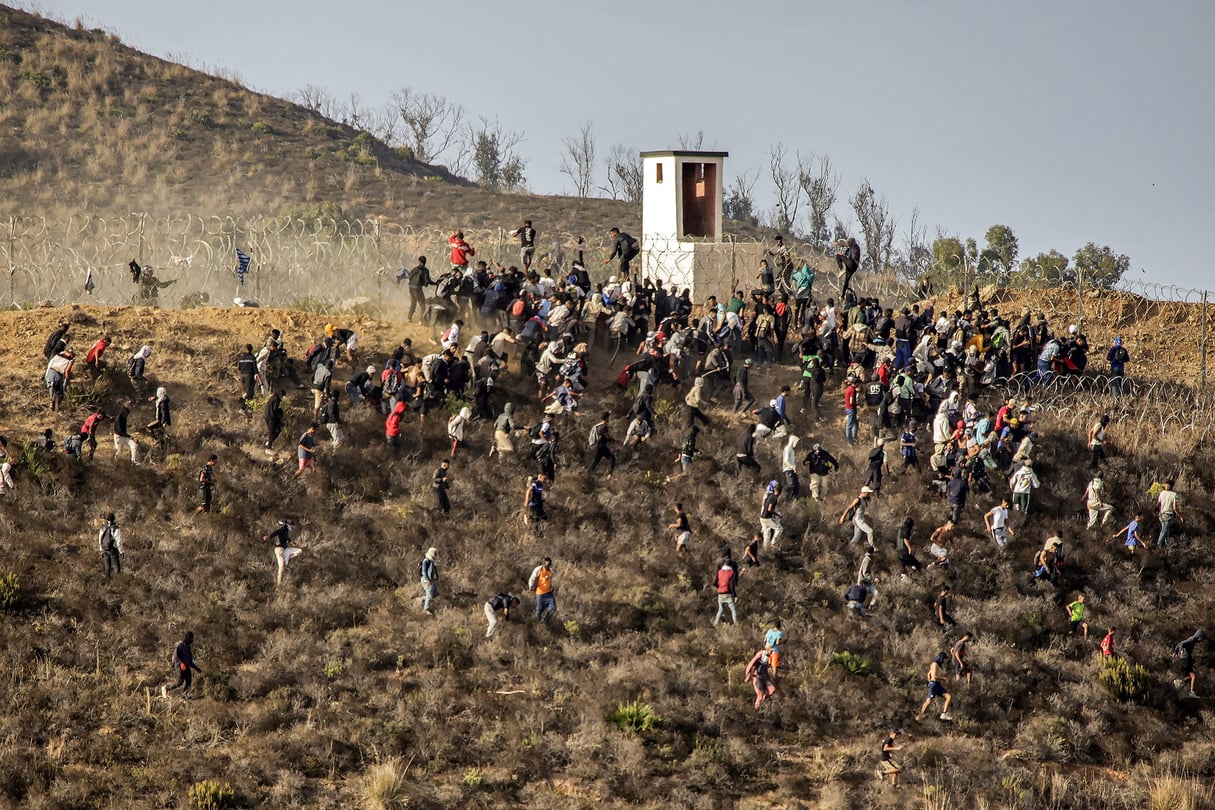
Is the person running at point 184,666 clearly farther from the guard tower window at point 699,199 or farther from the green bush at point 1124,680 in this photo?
the guard tower window at point 699,199

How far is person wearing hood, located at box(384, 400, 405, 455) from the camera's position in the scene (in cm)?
2792

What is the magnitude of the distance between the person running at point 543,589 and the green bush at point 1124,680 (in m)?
9.96

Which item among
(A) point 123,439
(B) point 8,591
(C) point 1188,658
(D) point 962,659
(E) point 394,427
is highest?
(E) point 394,427

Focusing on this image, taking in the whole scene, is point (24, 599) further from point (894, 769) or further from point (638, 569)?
point (894, 769)

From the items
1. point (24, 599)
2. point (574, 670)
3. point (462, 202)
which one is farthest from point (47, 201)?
point (574, 670)

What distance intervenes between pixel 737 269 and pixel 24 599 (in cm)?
2022

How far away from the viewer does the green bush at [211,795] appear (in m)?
20.2

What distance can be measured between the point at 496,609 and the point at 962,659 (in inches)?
322

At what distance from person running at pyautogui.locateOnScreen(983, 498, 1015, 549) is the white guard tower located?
1151 cm

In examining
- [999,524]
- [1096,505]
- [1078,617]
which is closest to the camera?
[1078,617]

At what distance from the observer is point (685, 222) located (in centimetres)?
3906

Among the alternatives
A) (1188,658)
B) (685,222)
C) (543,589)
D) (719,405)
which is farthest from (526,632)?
(685,222)

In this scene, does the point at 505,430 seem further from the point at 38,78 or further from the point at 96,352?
the point at 38,78

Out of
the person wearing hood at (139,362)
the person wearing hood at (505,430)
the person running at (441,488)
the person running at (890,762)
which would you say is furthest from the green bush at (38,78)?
the person running at (890,762)
